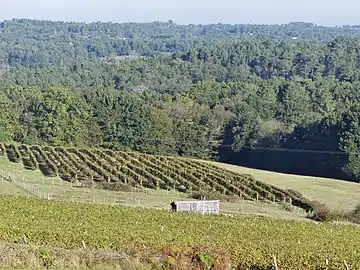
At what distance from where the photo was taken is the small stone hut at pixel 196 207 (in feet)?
121

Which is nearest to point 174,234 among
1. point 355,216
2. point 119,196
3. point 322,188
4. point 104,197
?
point 355,216

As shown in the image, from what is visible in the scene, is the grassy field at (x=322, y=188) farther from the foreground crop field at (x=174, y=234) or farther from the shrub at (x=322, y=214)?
the foreground crop field at (x=174, y=234)

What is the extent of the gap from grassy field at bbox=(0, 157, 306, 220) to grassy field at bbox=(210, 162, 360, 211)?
5.25 metres

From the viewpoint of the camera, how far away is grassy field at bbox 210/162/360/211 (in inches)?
1938

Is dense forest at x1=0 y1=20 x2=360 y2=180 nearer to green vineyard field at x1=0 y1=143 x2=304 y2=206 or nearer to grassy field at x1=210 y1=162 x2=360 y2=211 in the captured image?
grassy field at x1=210 y1=162 x2=360 y2=211

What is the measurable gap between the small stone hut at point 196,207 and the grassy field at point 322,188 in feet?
32.5

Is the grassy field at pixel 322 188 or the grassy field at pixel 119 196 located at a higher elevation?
the grassy field at pixel 119 196

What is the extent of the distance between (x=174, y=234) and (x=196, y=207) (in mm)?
11856

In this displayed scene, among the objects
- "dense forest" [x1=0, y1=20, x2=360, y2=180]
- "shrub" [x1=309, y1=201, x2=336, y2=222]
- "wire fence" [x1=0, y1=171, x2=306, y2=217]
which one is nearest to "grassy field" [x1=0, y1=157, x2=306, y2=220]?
"wire fence" [x1=0, y1=171, x2=306, y2=217]

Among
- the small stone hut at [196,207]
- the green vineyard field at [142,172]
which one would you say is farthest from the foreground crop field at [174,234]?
the green vineyard field at [142,172]

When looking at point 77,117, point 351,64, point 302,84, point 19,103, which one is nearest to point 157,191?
point 77,117

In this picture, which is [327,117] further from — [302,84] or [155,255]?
[155,255]

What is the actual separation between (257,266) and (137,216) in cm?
1238

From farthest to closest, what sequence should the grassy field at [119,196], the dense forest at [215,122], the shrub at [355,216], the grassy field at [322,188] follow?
the dense forest at [215,122] < the grassy field at [322,188] < the grassy field at [119,196] < the shrub at [355,216]
